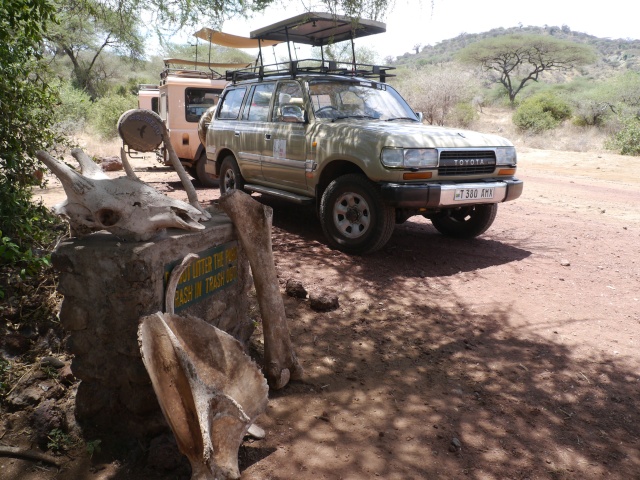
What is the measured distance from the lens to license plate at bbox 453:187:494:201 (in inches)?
213

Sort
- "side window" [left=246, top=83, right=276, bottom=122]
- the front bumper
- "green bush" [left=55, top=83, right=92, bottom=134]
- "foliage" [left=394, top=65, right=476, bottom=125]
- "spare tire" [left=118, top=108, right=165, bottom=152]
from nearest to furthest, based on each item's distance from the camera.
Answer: "spare tire" [left=118, top=108, right=165, bottom=152] → the front bumper → "side window" [left=246, top=83, right=276, bottom=122] → "green bush" [left=55, top=83, right=92, bottom=134] → "foliage" [left=394, top=65, right=476, bottom=125]

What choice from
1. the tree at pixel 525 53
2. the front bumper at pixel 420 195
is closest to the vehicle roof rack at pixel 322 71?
the front bumper at pixel 420 195

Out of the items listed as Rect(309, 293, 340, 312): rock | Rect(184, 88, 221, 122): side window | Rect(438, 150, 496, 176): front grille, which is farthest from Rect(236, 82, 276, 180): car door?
Rect(184, 88, 221, 122): side window

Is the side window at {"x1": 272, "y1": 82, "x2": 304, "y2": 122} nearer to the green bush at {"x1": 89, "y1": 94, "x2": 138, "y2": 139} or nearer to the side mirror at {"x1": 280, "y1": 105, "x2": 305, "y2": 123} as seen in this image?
the side mirror at {"x1": 280, "y1": 105, "x2": 305, "y2": 123}

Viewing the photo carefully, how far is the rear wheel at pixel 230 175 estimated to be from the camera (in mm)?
7512

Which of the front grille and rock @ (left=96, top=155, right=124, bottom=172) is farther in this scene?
rock @ (left=96, top=155, right=124, bottom=172)

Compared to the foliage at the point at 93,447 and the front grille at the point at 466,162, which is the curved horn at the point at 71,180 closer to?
the foliage at the point at 93,447

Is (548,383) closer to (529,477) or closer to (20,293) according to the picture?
(529,477)

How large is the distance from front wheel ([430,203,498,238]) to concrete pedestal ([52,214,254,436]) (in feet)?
13.9

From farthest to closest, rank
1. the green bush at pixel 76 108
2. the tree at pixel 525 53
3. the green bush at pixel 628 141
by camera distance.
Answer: the tree at pixel 525 53 < the green bush at pixel 628 141 < the green bush at pixel 76 108

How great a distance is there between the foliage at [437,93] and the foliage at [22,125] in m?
22.8

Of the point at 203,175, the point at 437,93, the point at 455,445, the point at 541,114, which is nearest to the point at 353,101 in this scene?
the point at 455,445

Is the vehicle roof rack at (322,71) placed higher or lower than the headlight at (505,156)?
higher

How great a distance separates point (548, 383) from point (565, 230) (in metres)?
4.20
